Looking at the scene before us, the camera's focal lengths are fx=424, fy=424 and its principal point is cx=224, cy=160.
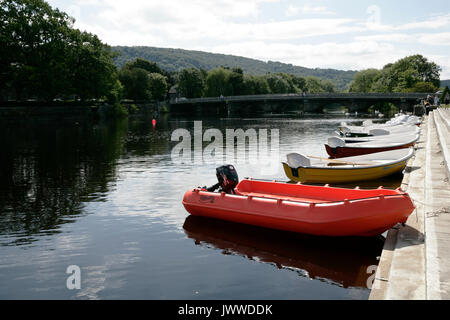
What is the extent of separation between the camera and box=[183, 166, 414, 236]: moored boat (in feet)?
36.1

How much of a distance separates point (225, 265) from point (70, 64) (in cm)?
7963

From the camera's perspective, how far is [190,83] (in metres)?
133

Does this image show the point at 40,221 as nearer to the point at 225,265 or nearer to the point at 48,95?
the point at 225,265

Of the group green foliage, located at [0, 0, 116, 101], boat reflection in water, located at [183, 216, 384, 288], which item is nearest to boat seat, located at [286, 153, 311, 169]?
boat reflection in water, located at [183, 216, 384, 288]

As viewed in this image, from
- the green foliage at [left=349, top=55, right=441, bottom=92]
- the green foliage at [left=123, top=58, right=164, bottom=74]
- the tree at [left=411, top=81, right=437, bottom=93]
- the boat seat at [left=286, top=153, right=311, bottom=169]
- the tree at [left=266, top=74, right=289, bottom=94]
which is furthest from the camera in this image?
the tree at [left=266, top=74, right=289, bottom=94]

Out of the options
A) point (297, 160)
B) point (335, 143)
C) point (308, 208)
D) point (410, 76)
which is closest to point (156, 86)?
point (410, 76)

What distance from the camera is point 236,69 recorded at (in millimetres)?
136375

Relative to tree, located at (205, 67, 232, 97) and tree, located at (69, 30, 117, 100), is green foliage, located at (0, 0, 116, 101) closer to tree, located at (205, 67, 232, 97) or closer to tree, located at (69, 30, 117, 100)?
tree, located at (69, 30, 117, 100)

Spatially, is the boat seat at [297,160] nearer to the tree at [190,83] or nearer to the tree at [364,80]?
the tree at [190,83]

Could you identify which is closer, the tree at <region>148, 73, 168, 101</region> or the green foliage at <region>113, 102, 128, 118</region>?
the green foliage at <region>113, 102, 128, 118</region>

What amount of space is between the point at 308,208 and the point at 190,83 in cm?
12471

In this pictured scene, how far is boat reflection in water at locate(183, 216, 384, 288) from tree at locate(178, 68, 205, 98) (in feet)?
401

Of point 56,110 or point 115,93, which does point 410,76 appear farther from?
point 56,110

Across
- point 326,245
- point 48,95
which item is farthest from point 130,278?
point 48,95
